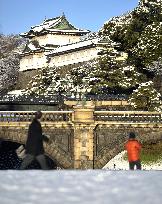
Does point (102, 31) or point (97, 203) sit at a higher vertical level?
point (102, 31)

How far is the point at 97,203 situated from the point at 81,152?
59.8ft

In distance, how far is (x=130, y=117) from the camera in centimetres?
2297

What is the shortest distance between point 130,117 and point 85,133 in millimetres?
2853

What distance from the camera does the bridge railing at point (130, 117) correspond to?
22.5m

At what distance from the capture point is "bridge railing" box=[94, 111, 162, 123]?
2245 cm

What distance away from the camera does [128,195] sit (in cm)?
435

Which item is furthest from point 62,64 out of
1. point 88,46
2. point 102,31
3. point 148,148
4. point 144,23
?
point 148,148

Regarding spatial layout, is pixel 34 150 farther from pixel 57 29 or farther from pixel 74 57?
pixel 57 29

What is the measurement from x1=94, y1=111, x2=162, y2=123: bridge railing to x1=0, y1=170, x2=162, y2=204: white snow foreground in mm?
16963

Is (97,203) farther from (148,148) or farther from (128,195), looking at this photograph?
(148,148)

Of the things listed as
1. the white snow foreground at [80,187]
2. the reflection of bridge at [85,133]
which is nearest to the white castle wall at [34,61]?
the reflection of bridge at [85,133]

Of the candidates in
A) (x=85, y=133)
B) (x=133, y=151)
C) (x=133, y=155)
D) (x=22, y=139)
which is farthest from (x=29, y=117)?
(x=133, y=155)

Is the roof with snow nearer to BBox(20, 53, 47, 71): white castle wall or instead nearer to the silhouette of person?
BBox(20, 53, 47, 71): white castle wall

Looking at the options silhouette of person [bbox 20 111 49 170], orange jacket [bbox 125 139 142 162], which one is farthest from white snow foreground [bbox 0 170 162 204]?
orange jacket [bbox 125 139 142 162]
